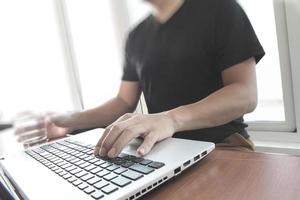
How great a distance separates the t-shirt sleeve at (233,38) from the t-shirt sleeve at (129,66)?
367 millimetres

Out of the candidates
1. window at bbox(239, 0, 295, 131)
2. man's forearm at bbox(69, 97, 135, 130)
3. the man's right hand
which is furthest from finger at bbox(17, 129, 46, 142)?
window at bbox(239, 0, 295, 131)

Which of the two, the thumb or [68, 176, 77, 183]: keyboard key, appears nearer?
[68, 176, 77, 183]: keyboard key

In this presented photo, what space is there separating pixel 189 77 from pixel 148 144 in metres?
0.37

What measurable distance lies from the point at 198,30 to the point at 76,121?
52 cm

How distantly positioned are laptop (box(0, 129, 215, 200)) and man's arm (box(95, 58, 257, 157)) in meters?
0.02

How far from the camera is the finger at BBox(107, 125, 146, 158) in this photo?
546mm

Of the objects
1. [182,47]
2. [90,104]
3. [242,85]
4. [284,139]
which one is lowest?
[284,139]

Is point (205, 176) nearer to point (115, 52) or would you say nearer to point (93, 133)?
point (93, 133)

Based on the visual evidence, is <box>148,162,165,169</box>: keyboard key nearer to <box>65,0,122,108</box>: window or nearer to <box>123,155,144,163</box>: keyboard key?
<box>123,155,144,163</box>: keyboard key

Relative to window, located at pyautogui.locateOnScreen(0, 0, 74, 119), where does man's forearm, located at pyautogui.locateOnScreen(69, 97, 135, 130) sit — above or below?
below

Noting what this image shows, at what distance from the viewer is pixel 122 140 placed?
0.55 metres

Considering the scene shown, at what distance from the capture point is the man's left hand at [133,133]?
0.55m

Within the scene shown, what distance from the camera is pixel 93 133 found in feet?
2.76

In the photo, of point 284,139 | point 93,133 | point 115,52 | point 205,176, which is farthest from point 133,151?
point 115,52
